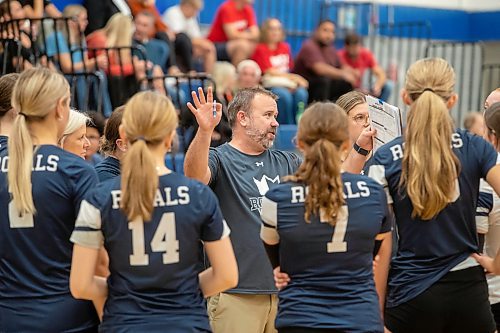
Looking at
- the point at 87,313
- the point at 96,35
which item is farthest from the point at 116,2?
the point at 87,313

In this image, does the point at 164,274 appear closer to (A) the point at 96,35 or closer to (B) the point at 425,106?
(B) the point at 425,106

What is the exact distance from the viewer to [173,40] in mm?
10930

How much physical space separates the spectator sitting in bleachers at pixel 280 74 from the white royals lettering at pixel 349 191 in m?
7.22

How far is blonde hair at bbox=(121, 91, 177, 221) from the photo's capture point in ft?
10.4

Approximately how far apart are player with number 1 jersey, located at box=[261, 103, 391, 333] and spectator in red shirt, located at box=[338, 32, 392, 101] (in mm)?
8763

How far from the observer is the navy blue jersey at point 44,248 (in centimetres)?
343

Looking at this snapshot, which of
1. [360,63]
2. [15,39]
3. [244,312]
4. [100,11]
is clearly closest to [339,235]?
[244,312]

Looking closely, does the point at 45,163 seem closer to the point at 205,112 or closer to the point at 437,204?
the point at 205,112

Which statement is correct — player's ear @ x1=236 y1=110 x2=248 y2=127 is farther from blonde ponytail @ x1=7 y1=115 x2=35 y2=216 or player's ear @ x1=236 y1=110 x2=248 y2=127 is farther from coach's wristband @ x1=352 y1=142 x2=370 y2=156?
blonde ponytail @ x1=7 y1=115 x2=35 y2=216

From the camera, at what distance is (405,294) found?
3736 mm

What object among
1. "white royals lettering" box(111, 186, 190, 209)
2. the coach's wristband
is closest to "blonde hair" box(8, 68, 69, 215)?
"white royals lettering" box(111, 186, 190, 209)

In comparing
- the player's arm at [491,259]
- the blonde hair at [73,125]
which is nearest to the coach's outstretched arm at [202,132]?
the blonde hair at [73,125]

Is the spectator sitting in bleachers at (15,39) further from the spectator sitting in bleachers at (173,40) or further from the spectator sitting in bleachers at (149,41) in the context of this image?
the spectator sitting in bleachers at (173,40)

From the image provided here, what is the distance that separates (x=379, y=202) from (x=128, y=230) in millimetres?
966
